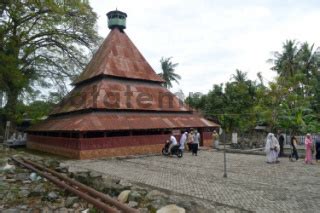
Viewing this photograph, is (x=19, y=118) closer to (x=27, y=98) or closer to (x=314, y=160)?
(x=27, y=98)

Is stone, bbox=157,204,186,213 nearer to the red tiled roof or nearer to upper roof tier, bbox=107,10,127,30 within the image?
the red tiled roof

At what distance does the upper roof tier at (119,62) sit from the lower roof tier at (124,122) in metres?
3.88

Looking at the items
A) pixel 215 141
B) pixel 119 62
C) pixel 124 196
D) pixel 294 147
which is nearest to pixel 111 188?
pixel 124 196

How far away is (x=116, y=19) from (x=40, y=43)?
766 cm

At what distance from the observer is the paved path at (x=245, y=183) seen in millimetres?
7898

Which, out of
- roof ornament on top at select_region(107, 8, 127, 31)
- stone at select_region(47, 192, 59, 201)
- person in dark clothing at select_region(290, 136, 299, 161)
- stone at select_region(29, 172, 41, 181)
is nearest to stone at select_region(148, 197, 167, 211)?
stone at select_region(47, 192, 59, 201)

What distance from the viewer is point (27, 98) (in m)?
28.5

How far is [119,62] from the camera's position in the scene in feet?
86.1

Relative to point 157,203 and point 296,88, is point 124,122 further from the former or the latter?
point 296,88

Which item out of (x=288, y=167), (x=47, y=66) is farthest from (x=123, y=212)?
(x=47, y=66)

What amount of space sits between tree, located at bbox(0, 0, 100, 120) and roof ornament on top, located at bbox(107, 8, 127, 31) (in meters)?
1.55

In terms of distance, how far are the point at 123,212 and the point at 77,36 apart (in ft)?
88.8

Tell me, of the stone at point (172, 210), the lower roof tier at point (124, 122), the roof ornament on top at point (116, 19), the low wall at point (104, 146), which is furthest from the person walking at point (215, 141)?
the stone at point (172, 210)

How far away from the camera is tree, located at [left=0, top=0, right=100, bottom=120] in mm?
24797
